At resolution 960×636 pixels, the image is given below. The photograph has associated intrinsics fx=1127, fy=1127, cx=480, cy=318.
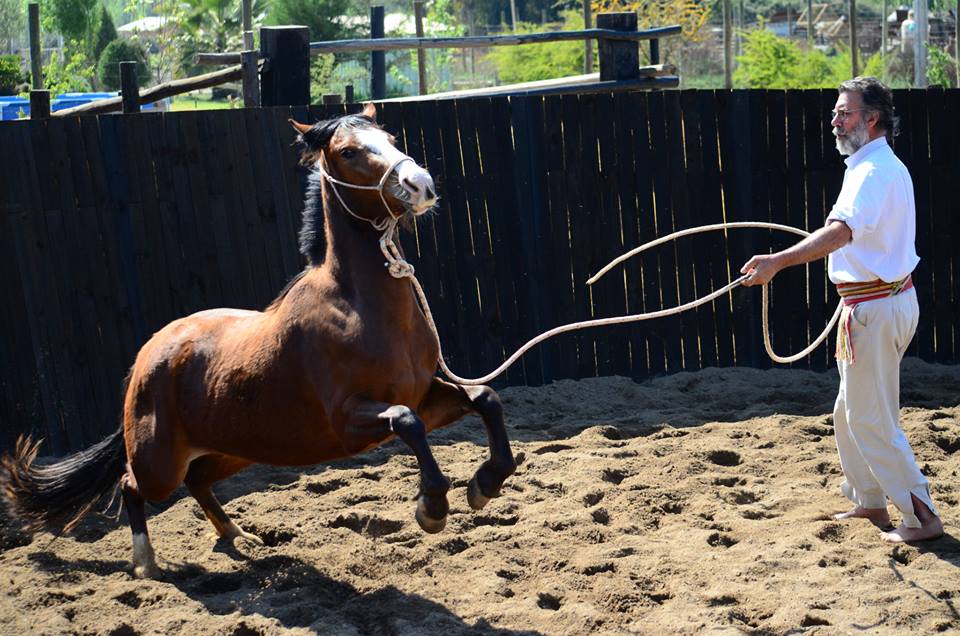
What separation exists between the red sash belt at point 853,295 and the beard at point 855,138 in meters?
0.58

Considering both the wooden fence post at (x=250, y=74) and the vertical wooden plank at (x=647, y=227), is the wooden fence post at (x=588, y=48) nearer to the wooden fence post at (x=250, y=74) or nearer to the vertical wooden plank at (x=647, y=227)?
the vertical wooden plank at (x=647, y=227)

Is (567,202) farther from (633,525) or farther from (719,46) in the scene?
(719,46)

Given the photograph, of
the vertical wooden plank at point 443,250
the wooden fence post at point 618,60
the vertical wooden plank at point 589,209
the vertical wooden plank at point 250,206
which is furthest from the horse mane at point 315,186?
the wooden fence post at point 618,60

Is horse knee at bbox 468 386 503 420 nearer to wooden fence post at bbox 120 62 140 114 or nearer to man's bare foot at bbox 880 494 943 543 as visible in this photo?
man's bare foot at bbox 880 494 943 543

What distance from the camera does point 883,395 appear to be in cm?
486

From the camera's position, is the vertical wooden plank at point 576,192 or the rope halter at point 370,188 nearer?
the rope halter at point 370,188

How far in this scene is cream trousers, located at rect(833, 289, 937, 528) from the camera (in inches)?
190

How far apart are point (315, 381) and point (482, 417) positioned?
27.5 inches

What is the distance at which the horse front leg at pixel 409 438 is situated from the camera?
13.9ft

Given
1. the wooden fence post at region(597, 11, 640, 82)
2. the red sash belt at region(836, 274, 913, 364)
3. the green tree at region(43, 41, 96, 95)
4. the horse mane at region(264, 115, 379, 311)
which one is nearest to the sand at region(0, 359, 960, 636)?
the red sash belt at region(836, 274, 913, 364)

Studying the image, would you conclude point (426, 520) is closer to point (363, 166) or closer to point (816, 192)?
point (363, 166)

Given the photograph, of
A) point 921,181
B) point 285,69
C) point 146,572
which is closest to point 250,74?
point 285,69

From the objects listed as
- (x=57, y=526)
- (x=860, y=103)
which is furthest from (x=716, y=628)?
(x=57, y=526)

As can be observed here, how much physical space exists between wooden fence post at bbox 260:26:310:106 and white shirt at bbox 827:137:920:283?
4437 mm
